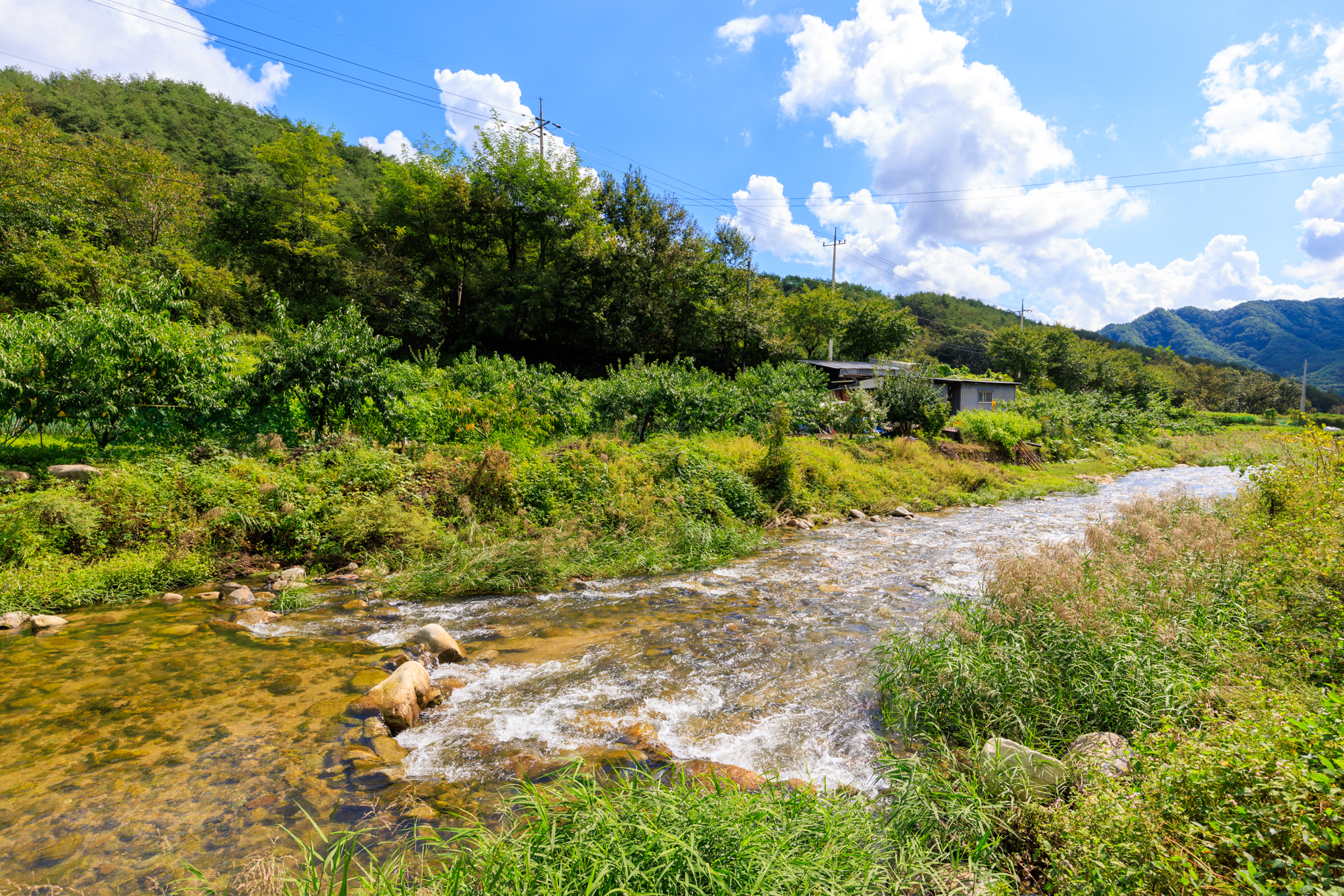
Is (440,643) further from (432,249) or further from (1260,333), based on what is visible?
(1260,333)

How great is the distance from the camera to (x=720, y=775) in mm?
4320

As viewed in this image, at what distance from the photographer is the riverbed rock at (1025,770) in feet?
12.1

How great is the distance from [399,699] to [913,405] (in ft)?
70.5

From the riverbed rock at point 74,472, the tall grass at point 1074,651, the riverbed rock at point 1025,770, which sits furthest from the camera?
the riverbed rock at point 74,472

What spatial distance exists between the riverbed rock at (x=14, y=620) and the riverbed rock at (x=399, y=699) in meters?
4.83

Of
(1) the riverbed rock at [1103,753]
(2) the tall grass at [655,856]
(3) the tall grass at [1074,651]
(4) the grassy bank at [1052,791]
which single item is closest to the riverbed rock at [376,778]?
(4) the grassy bank at [1052,791]

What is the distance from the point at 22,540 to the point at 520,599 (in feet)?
21.3

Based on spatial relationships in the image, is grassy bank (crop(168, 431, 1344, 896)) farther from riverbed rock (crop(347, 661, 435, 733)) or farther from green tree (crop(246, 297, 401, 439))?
green tree (crop(246, 297, 401, 439))

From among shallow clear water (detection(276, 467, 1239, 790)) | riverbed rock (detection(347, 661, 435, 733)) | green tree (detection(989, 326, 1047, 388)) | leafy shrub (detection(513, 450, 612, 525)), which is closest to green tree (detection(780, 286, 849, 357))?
green tree (detection(989, 326, 1047, 388))

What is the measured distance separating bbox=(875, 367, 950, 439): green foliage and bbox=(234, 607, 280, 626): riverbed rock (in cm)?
2042

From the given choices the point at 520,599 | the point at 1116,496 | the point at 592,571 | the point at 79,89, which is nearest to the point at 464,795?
the point at 520,599

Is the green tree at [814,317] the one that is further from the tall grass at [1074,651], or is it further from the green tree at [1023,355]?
the tall grass at [1074,651]

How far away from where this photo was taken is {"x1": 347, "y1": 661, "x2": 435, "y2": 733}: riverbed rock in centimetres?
499

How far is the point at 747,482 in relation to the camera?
14164mm
